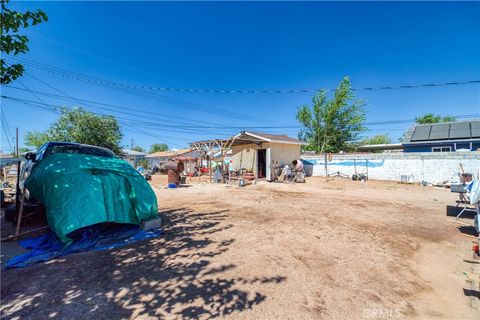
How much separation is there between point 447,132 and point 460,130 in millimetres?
795

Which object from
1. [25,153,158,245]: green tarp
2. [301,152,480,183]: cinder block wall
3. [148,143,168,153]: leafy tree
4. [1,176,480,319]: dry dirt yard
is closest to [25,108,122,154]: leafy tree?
[25,153,158,245]: green tarp

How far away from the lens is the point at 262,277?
294cm

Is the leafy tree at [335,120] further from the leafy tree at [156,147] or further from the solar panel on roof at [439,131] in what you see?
the leafy tree at [156,147]

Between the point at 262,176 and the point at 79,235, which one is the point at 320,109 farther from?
the point at 79,235

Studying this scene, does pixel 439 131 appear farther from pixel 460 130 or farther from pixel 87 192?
pixel 87 192

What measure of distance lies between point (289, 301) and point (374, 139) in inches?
2380

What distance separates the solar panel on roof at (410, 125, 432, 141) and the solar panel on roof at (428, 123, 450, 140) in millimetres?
331

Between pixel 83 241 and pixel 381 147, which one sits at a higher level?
pixel 381 147

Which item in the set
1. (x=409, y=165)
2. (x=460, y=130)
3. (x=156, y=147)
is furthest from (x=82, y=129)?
(x=156, y=147)

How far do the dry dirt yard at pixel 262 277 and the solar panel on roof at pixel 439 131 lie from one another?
17609 millimetres

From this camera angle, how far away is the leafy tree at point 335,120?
85.9 feet

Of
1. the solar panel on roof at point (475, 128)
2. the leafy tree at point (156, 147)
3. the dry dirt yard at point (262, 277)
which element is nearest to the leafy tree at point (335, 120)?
the solar panel on roof at point (475, 128)

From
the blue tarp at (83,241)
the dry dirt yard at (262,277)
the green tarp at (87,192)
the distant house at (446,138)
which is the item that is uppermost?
the distant house at (446,138)

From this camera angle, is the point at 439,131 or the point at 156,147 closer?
the point at 439,131
